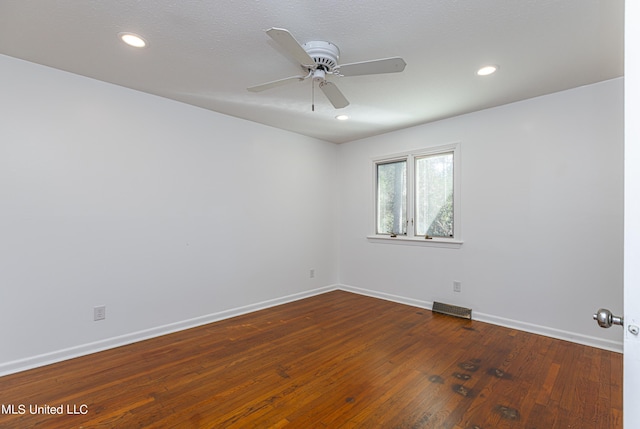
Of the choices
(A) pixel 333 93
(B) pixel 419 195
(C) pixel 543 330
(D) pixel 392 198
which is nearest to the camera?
(A) pixel 333 93

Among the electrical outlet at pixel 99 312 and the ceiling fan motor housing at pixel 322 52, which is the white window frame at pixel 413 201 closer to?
the ceiling fan motor housing at pixel 322 52

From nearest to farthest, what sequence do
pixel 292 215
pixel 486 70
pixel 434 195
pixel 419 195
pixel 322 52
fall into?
pixel 322 52 → pixel 486 70 → pixel 434 195 → pixel 419 195 → pixel 292 215

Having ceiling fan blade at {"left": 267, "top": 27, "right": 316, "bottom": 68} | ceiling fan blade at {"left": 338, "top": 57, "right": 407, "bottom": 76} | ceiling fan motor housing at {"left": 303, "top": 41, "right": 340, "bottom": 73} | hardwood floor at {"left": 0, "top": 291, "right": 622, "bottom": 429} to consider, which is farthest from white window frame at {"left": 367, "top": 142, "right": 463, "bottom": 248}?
ceiling fan blade at {"left": 267, "top": 27, "right": 316, "bottom": 68}

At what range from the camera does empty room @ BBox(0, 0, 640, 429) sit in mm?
1884

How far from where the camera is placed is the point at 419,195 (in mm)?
4281

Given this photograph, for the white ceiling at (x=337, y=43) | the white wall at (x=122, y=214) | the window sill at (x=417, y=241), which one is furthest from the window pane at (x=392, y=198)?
the white wall at (x=122, y=214)

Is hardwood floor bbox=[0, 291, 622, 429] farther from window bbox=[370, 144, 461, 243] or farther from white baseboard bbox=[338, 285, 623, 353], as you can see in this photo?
window bbox=[370, 144, 461, 243]

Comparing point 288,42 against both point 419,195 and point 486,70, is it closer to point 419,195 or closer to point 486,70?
point 486,70

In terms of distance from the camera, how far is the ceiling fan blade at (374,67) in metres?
1.87

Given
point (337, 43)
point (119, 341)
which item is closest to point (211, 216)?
point (119, 341)

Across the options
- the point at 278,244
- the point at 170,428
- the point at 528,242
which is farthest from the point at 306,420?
the point at 528,242

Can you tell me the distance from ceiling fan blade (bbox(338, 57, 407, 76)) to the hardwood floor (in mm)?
2271

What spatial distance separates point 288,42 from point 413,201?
3165 mm

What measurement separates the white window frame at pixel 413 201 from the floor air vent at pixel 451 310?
0.79 meters
